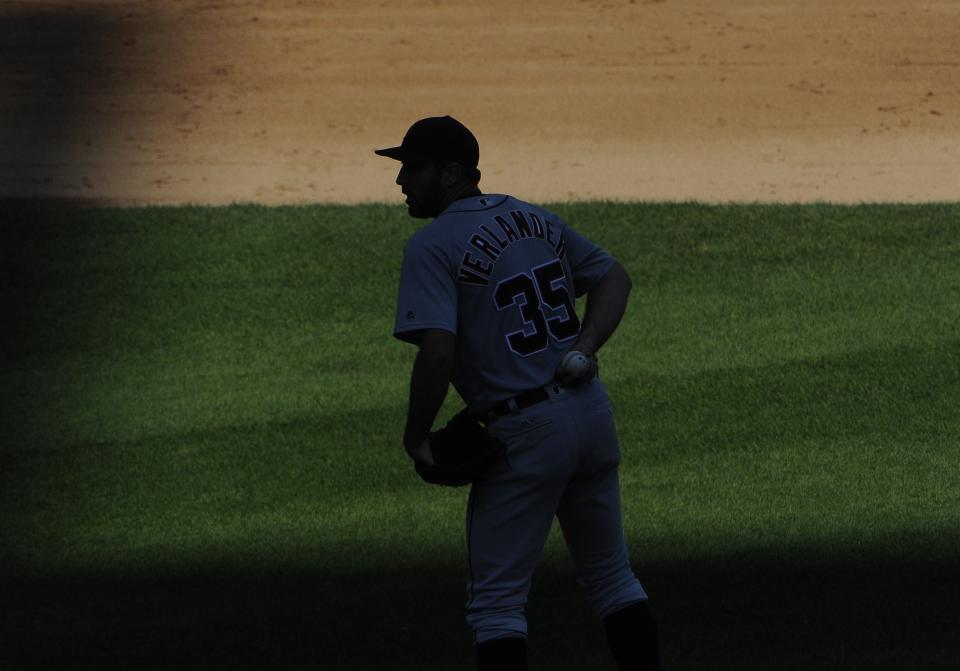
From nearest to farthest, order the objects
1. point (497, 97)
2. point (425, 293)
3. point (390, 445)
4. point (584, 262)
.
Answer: point (425, 293), point (584, 262), point (390, 445), point (497, 97)

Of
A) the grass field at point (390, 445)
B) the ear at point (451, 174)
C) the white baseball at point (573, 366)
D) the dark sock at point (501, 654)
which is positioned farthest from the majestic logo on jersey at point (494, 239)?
the grass field at point (390, 445)

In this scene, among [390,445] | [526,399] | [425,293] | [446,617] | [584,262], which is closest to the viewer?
[425,293]

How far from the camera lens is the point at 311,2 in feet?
61.2

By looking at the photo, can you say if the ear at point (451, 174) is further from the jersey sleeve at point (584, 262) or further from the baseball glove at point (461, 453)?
the baseball glove at point (461, 453)

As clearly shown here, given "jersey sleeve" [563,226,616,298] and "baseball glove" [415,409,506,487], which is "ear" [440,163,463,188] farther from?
"baseball glove" [415,409,506,487]

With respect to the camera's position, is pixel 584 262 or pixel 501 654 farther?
pixel 584 262

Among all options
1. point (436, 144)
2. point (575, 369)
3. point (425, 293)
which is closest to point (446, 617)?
point (575, 369)

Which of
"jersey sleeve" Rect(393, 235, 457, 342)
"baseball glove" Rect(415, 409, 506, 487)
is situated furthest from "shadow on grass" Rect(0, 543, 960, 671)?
"jersey sleeve" Rect(393, 235, 457, 342)

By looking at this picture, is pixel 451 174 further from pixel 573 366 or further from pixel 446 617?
pixel 446 617

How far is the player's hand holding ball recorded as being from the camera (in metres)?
4.11

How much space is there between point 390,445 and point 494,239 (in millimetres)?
4508

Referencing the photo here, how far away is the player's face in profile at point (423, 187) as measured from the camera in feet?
13.7

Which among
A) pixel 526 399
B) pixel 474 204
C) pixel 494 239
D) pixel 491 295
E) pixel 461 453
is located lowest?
pixel 461 453

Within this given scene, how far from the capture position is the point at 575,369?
4.10m
